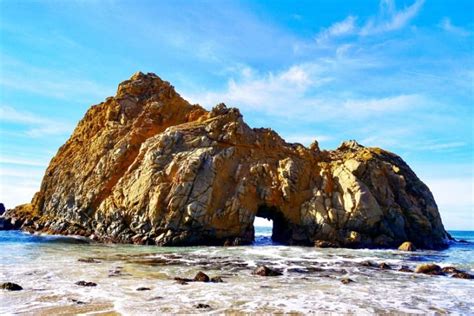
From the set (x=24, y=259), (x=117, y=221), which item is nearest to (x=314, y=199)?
(x=117, y=221)

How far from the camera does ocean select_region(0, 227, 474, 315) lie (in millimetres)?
17312

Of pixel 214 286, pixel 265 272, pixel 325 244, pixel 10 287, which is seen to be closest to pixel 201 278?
pixel 214 286

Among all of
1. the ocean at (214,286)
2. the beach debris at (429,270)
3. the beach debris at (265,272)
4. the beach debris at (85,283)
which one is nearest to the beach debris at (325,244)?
the ocean at (214,286)

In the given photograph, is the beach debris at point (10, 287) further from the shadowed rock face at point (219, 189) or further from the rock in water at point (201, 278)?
the shadowed rock face at point (219, 189)

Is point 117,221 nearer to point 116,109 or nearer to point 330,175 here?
point 116,109

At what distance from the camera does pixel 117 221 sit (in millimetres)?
50094

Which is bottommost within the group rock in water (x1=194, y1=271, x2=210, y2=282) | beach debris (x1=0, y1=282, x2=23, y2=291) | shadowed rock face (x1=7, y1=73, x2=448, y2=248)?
beach debris (x1=0, y1=282, x2=23, y2=291)

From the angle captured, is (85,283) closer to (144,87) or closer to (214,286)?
(214,286)

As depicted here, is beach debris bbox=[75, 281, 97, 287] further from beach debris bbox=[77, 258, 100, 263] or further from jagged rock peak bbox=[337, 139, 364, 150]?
jagged rock peak bbox=[337, 139, 364, 150]

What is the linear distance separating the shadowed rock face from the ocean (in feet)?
42.4

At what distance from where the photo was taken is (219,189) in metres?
50.5

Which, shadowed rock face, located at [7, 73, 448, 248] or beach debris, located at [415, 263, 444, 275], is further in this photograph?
shadowed rock face, located at [7, 73, 448, 248]

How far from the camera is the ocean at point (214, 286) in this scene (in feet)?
56.8

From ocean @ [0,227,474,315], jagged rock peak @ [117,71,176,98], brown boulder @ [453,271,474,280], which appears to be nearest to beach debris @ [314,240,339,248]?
ocean @ [0,227,474,315]
